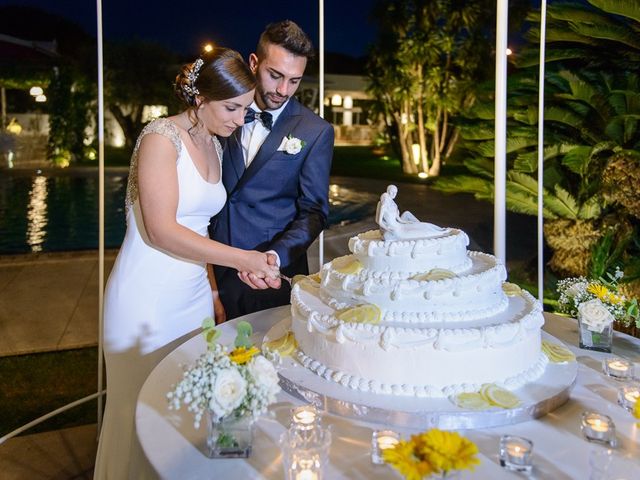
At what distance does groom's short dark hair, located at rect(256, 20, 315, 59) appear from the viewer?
8.57ft

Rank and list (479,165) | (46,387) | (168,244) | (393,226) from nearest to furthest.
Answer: (393,226) → (168,244) → (46,387) → (479,165)

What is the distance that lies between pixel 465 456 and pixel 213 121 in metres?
1.68

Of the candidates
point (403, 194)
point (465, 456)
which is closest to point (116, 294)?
point (465, 456)

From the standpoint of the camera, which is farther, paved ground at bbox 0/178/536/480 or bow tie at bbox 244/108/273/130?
paved ground at bbox 0/178/536/480

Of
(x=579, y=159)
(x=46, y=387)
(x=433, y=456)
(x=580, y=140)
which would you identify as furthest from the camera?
(x=580, y=140)

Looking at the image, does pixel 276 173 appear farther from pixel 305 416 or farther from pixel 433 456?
pixel 433 456

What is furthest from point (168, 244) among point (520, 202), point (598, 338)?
point (520, 202)

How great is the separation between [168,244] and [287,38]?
0.98 meters

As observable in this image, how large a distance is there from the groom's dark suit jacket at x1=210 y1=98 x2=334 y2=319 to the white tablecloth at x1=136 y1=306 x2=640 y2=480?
0.86m

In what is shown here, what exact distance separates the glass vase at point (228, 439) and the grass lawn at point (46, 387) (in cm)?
298

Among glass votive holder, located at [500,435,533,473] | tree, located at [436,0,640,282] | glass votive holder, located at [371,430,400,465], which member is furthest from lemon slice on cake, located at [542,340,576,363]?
tree, located at [436,0,640,282]

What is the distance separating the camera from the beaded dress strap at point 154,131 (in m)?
2.40

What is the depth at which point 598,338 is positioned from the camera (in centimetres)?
244

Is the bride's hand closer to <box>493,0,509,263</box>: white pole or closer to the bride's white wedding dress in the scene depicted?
the bride's white wedding dress
